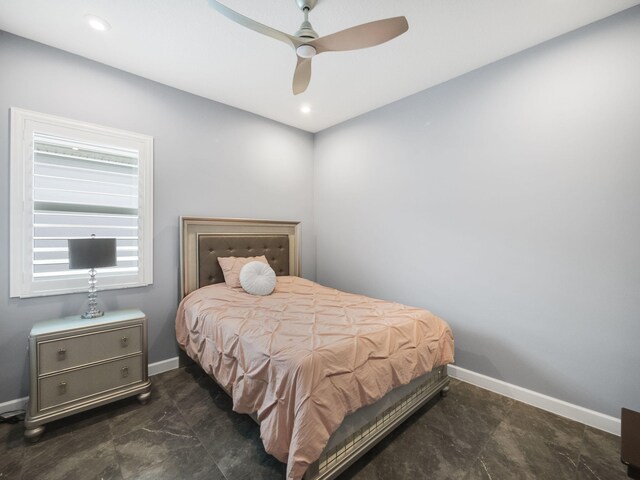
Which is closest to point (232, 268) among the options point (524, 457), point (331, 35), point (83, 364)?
point (83, 364)

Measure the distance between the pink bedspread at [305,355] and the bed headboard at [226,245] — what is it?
44 centimetres

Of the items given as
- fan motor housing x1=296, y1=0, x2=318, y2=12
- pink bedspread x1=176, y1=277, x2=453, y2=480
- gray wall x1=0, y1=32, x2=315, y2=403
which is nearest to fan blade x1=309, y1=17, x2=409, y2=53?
fan motor housing x1=296, y1=0, x2=318, y2=12

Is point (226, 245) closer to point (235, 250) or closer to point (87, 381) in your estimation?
point (235, 250)

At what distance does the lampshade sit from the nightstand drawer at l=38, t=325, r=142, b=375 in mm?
535

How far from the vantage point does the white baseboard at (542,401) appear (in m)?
2.07

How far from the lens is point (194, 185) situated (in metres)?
3.16

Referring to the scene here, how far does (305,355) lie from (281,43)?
7.72ft

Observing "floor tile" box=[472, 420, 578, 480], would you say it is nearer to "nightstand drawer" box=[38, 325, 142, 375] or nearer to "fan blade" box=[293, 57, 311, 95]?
"nightstand drawer" box=[38, 325, 142, 375]

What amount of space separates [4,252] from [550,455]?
4.10 meters

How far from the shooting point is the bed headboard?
9.98 feet

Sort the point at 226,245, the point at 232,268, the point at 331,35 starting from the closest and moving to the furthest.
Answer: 1. the point at 331,35
2. the point at 232,268
3. the point at 226,245

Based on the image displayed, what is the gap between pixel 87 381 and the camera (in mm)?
2145

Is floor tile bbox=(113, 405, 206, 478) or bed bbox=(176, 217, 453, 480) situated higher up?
bed bbox=(176, 217, 453, 480)

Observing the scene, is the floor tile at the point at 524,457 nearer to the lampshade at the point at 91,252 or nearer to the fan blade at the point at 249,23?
the fan blade at the point at 249,23
